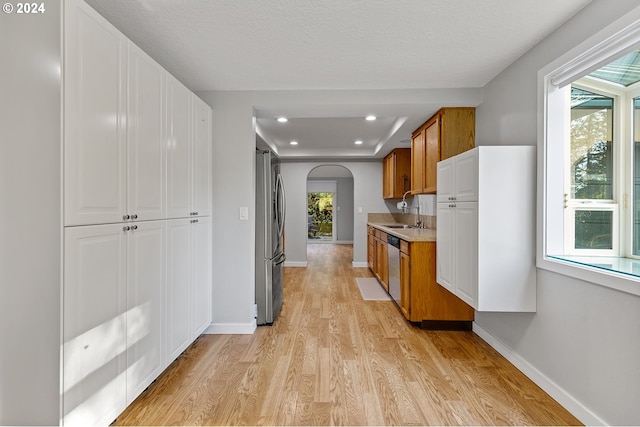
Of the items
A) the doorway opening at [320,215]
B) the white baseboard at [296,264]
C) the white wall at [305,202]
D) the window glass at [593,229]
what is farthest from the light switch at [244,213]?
the doorway opening at [320,215]

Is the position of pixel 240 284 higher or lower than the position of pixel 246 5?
lower

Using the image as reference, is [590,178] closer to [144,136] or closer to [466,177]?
[466,177]

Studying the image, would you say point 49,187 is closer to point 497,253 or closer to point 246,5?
point 246,5

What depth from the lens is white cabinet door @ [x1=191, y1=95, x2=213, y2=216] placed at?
2.67 meters

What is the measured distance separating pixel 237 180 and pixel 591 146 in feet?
9.12

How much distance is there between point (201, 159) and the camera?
111 inches

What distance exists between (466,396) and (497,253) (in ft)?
3.28

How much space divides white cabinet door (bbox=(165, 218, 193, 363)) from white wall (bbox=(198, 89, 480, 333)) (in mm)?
523

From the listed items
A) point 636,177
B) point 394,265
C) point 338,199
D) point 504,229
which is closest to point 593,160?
point 636,177

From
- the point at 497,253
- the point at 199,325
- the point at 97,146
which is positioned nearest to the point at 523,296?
the point at 497,253

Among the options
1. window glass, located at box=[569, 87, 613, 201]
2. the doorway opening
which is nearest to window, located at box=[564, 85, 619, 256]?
window glass, located at box=[569, 87, 613, 201]

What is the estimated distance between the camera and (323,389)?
6.86ft

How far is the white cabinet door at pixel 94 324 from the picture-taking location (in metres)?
1.37

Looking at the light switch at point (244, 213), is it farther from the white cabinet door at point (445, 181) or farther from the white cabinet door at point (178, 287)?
the white cabinet door at point (445, 181)
